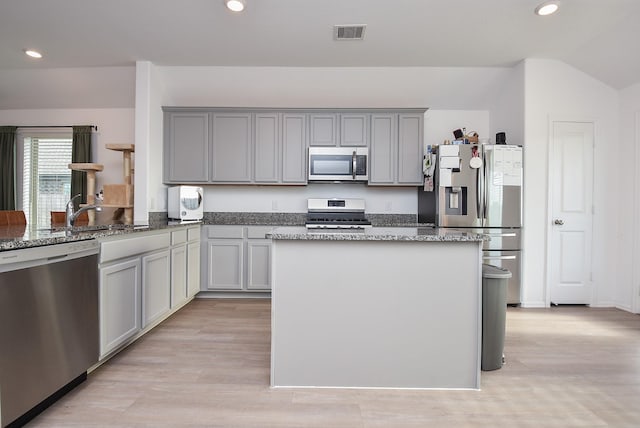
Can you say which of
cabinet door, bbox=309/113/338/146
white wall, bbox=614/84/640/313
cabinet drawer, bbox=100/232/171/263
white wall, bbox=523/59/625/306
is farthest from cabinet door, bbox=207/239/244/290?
white wall, bbox=614/84/640/313

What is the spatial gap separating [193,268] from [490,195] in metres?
3.53

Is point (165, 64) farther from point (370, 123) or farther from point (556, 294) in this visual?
point (556, 294)

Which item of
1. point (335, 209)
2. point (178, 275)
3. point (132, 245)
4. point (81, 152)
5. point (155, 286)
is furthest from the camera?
point (81, 152)

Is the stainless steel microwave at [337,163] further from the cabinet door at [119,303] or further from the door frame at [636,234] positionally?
the door frame at [636,234]

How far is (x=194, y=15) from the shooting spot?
9.71 feet

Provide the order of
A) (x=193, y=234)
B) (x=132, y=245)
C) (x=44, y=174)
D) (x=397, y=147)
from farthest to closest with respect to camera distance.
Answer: (x=44, y=174) < (x=397, y=147) < (x=193, y=234) < (x=132, y=245)

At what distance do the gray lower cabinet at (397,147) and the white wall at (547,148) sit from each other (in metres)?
1.21

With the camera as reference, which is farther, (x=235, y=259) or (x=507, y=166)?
(x=235, y=259)

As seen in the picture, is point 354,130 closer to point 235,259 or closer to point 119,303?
point 235,259

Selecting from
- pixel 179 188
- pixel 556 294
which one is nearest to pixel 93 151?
pixel 179 188

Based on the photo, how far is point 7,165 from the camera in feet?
15.7

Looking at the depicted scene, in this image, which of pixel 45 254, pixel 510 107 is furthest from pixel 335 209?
pixel 45 254

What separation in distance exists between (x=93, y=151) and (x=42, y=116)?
0.91m

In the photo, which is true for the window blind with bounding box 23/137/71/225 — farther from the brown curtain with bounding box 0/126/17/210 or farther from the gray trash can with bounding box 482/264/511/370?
the gray trash can with bounding box 482/264/511/370
